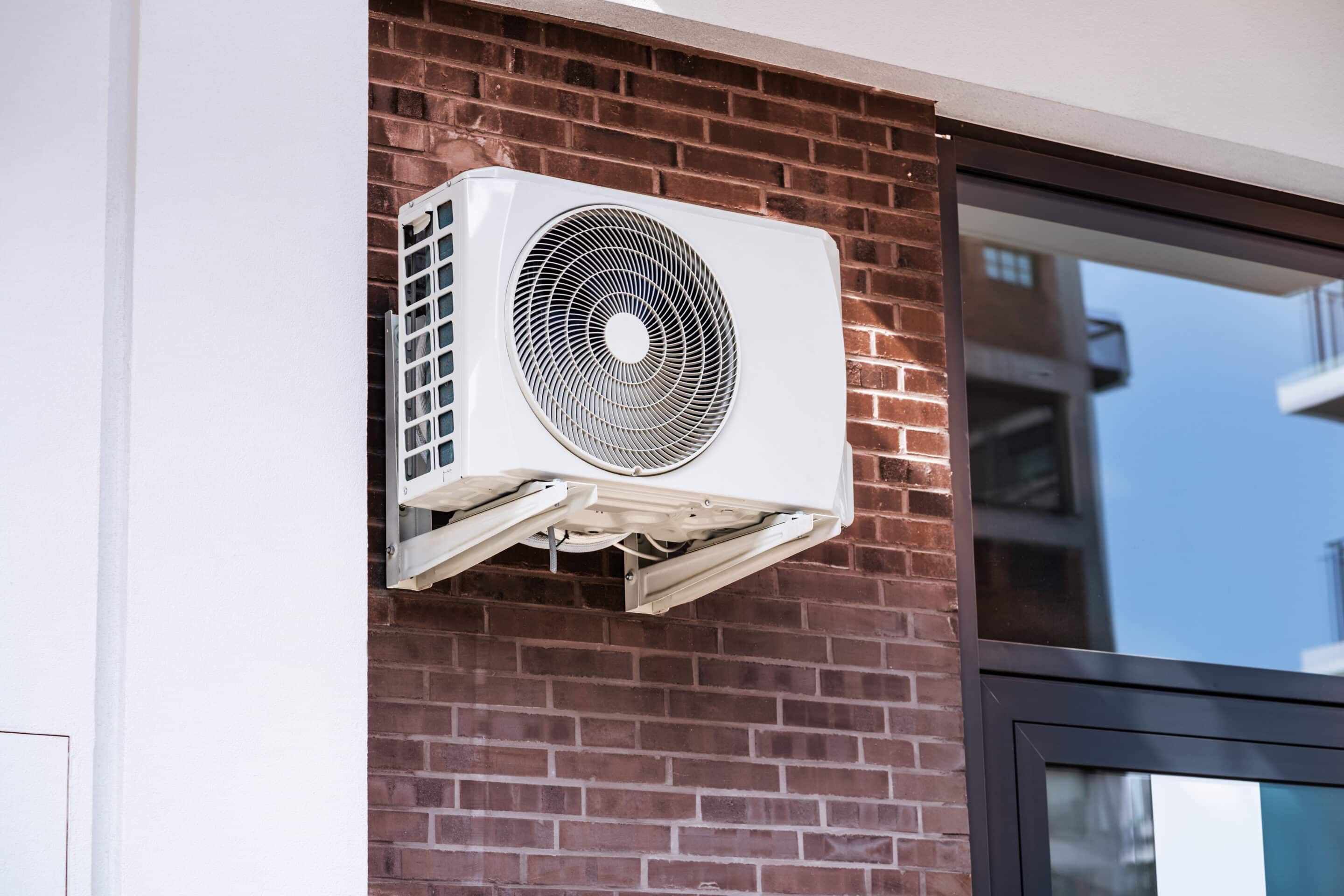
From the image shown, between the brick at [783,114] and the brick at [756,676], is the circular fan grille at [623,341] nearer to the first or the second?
the brick at [756,676]

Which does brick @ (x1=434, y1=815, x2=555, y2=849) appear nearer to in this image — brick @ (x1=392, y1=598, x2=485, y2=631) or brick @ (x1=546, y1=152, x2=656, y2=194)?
brick @ (x1=392, y1=598, x2=485, y2=631)

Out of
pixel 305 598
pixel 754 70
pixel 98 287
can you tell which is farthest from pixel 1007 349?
pixel 98 287

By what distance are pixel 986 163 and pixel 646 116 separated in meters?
0.87

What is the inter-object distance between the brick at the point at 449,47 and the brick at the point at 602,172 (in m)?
0.21

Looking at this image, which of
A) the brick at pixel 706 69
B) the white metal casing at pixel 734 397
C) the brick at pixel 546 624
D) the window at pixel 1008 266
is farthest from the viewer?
the window at pixel 1008 266

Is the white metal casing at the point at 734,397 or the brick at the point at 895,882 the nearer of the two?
the white metal casing at the point at 734,397

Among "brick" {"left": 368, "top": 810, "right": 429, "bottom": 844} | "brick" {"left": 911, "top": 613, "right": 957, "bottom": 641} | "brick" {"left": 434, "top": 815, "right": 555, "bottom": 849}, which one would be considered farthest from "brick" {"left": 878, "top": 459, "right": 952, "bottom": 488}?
"brick" {"left": 368, "top": 810, "right": 429, "bottom": 844}

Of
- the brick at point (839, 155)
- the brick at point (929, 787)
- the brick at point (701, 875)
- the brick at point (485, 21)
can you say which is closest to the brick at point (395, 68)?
the brick at point (485, 21)

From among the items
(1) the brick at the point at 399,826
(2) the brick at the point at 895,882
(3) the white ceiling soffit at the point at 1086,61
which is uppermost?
(3) the white ceiling soffit at the point at 1086,61

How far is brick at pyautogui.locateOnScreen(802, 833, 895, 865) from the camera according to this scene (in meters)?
3.01

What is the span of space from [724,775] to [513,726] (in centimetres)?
42

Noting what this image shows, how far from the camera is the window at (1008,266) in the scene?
12.0 ft

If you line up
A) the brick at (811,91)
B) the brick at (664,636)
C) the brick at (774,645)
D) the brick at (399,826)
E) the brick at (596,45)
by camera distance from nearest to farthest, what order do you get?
the brick at (399,826) < the brick at (664,636) < the brick at (774,645) < the brick at (596,45) < the brick at (811,91)

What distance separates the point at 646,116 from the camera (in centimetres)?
328
